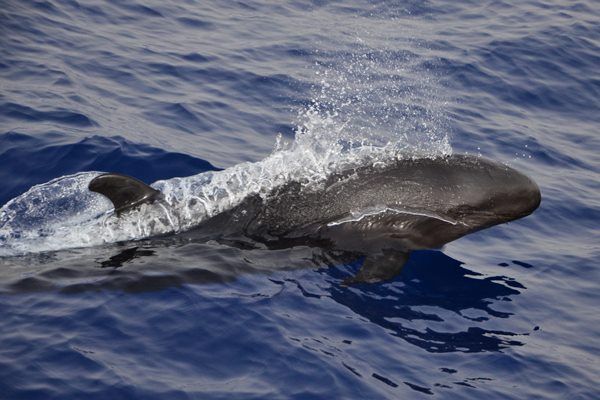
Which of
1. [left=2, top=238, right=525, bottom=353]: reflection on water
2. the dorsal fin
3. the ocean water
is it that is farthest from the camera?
the dorsal fin

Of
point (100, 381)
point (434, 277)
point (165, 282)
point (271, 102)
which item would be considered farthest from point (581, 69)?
point (100, 381)

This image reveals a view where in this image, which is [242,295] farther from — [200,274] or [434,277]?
[434,277]

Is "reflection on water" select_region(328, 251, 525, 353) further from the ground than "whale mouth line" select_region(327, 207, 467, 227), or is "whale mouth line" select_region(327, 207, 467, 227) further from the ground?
"whale mouth line" select_region(327, 207, 467, 227)

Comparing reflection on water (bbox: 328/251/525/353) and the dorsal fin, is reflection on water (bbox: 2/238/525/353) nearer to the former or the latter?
reflection on water (bbox: 328/251/525/353)

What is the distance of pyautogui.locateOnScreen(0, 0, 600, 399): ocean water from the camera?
889 cm

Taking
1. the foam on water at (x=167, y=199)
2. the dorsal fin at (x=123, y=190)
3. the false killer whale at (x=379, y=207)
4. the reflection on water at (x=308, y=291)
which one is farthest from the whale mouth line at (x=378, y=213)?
the dorsal fin at (x=123, y=190)

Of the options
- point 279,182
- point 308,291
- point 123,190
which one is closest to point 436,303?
point 308,291

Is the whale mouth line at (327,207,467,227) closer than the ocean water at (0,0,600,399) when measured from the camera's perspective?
No

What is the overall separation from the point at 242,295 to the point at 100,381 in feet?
7.46

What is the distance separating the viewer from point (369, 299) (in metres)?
10.4

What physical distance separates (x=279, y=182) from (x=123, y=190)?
197 centimetres

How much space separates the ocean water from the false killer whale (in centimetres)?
24

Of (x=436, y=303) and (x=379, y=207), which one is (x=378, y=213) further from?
(x=436, y=303)

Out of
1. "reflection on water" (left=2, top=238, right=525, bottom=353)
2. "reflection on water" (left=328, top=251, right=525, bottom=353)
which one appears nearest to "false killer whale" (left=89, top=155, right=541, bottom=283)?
"reflection on water" (left=2, top=238, right=525, bottom=353)
